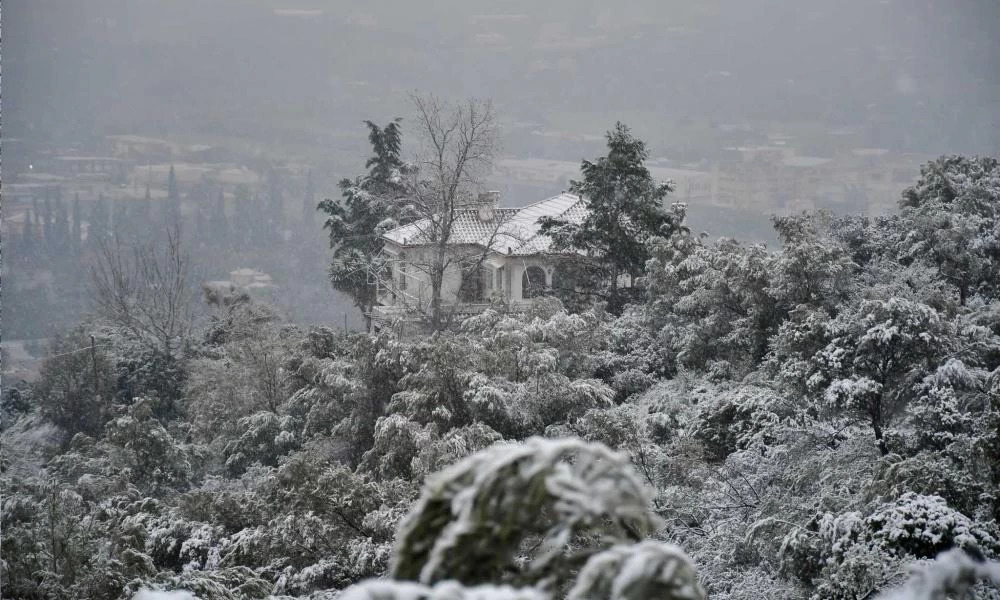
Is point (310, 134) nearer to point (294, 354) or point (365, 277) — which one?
point (365, 277)

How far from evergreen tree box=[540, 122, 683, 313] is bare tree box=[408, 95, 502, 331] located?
234 cm

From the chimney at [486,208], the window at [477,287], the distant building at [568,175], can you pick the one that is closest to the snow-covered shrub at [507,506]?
the window at [477,287]

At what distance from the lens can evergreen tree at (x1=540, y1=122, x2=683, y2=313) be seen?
17266mm

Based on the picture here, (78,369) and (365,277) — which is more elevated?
(365,277)

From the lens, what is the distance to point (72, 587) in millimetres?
6004

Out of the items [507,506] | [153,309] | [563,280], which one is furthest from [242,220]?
[507,506]

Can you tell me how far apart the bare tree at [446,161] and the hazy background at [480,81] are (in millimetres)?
25909

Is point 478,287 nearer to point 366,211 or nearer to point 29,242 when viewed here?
point 366,211

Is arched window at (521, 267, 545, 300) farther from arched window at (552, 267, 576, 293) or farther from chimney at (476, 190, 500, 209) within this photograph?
chimney at (476, 190, 500, 209)

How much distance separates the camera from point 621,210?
1745 centimetres

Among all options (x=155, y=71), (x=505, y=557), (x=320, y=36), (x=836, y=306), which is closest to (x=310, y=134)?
(x=320, y=36)

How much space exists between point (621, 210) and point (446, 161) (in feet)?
12.2

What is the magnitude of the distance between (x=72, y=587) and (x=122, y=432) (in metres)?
5.38

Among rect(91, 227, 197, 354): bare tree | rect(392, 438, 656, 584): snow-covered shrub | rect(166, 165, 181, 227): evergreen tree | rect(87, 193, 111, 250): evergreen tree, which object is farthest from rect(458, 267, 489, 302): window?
rect(166, 165, 181, 227): evergreen tree
